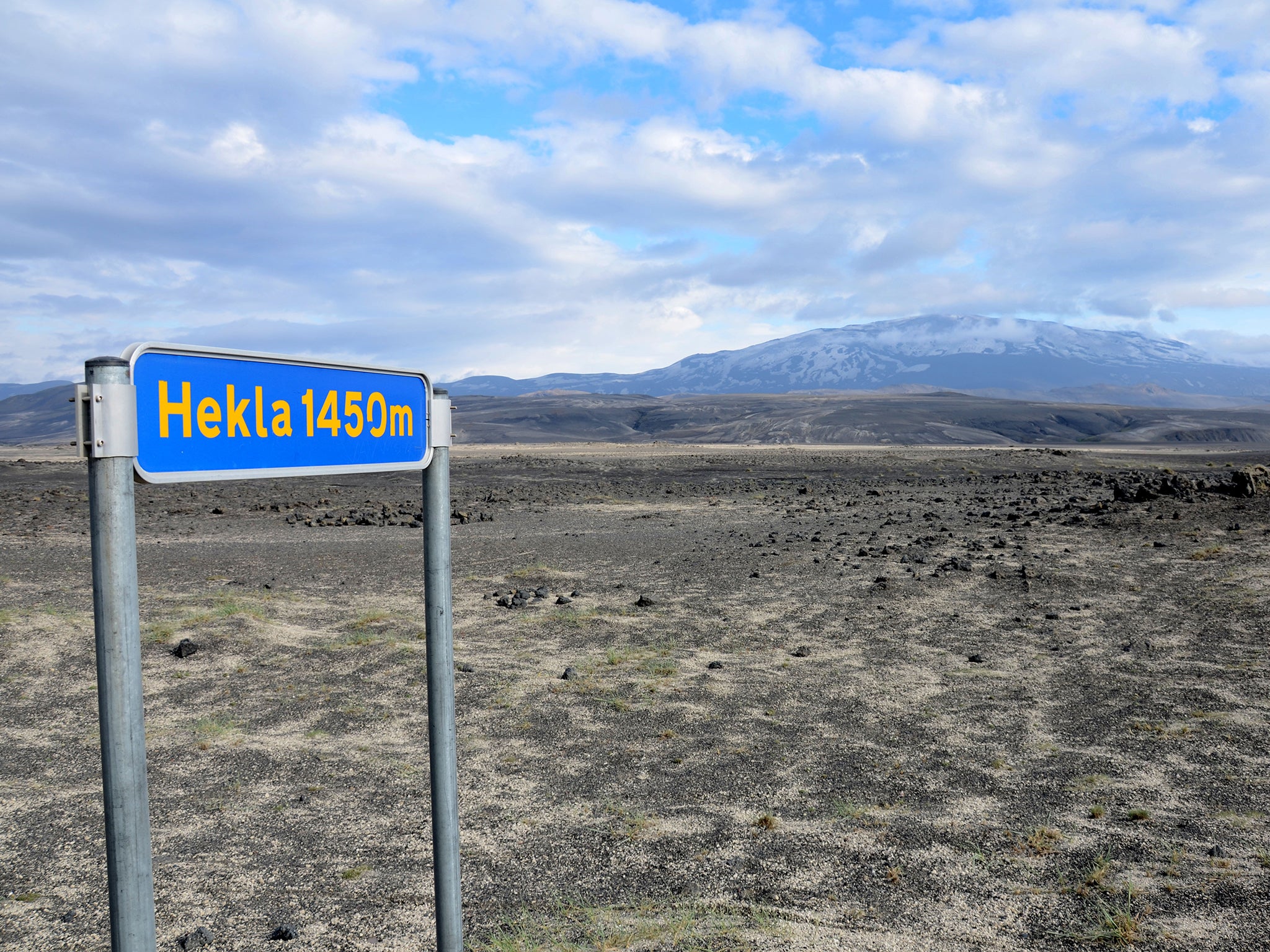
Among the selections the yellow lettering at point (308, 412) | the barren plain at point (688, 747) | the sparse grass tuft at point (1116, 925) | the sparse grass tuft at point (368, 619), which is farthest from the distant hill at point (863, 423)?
the yellow lettering at point (308, 412)

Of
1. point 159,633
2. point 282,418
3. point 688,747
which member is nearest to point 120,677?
point 282,418

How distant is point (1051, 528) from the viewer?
19.2m

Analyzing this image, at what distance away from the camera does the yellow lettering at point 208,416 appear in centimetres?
204

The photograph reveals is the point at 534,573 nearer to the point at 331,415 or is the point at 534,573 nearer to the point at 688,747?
the point at 688,747

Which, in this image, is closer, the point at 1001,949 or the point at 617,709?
the point at 1001,949

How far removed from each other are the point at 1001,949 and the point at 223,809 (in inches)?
190

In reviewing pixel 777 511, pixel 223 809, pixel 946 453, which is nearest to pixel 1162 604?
pixel 223 809

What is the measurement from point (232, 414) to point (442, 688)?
1.13 m

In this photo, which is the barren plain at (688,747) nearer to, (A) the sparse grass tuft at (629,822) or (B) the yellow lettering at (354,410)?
(A) the sparse grass tuft at (629,822)

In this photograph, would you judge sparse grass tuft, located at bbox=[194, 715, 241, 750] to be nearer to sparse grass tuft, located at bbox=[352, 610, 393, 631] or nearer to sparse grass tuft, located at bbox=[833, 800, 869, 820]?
sparse grass tuft, located at bbox=[352, 610, 393, 631]

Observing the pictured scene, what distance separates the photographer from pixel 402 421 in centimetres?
266

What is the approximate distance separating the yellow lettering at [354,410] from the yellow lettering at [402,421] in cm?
12

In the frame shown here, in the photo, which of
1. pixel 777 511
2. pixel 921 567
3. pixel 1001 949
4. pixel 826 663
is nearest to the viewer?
pixel 1001 949

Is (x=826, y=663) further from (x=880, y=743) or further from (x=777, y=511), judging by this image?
(x=777, y=511)
